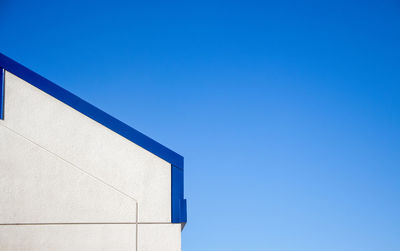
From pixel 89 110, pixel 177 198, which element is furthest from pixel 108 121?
pixel 177 198

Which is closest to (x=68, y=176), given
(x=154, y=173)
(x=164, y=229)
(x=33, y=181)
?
(x=33, y=181)

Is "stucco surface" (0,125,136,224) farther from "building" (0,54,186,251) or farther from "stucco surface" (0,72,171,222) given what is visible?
"stucco surface" (0,72,171,222)

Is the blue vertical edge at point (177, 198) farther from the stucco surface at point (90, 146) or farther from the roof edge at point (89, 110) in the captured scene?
the roof edge at point (89, 110)

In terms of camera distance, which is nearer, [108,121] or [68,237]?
[68,237]

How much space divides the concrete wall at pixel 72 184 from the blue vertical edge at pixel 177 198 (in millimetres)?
87

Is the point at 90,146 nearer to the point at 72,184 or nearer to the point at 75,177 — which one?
the point at 75,177

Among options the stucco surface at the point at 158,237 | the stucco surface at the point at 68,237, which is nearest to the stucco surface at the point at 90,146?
the stucco surface at the point at 158,237

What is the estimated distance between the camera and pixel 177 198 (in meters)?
6.07

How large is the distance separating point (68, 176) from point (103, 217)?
0.83 m

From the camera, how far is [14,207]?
559 cm

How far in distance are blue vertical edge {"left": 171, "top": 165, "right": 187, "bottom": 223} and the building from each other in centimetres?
2

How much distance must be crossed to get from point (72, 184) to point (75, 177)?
0.11 meters

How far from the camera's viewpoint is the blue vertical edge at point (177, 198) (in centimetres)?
599

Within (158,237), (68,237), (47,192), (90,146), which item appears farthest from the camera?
(90,146)
